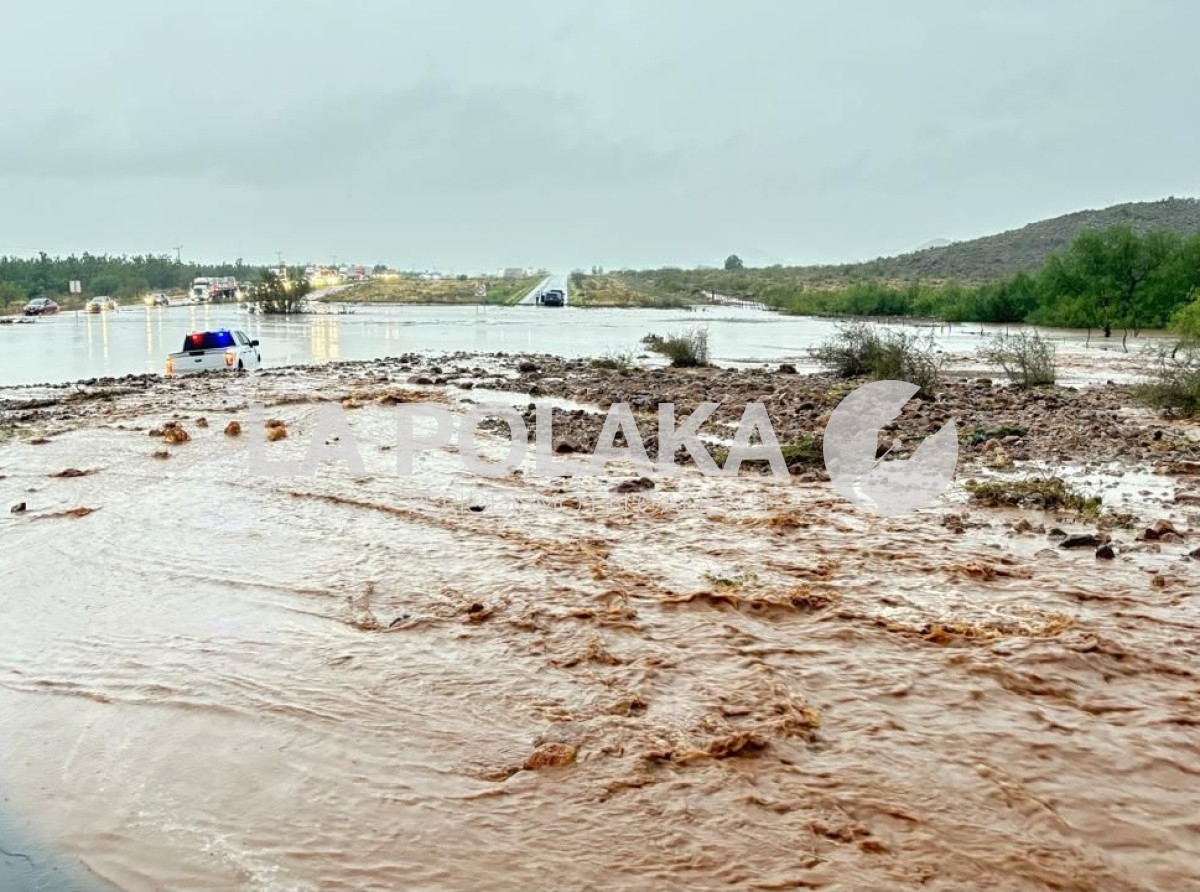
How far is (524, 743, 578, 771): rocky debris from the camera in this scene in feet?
14.5

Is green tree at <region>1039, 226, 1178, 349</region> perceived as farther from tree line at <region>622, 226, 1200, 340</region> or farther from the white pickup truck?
the white pickup truck

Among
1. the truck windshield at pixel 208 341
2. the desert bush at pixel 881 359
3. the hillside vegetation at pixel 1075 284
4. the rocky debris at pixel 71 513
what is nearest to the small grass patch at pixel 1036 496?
the desert bush at pixel 881 359

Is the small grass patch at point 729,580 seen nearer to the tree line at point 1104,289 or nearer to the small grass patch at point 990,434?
the small grass patch at point 990,434

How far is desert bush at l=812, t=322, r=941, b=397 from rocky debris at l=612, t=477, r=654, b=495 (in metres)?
9.32

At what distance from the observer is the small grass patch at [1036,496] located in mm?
8961

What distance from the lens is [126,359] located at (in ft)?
106

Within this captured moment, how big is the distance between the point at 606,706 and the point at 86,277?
14432cm

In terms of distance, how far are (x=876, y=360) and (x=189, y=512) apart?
50.7ft

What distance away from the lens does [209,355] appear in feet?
84.2

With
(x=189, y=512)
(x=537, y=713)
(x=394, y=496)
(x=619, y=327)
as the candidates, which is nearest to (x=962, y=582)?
(x=537, y=713)

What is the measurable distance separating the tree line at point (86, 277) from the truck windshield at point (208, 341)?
78.7 metres

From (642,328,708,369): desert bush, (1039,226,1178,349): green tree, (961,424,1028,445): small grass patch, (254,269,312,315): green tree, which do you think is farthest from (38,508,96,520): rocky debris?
(254,269,312,315): green tree

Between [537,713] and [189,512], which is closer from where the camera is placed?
[537,713]

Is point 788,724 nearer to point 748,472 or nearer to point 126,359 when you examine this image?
point 748,472
